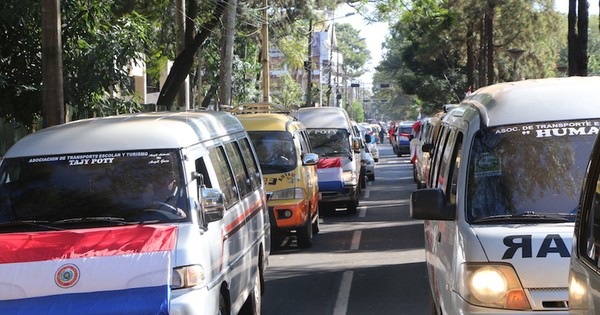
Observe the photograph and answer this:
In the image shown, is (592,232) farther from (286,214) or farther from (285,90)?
(285,90)

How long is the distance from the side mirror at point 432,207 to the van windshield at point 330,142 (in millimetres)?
14348

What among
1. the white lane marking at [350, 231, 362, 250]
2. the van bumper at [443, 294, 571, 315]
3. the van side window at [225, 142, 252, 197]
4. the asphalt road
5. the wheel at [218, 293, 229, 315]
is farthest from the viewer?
the white lane marking at [350, 231, 362, 250]

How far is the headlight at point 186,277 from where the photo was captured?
19.9 feet

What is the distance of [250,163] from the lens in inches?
392

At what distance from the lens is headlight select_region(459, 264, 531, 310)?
5.51m

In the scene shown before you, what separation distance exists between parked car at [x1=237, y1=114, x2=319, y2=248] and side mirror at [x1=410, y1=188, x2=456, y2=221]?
792 centimetres

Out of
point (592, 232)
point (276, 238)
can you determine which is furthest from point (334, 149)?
point (592, 232)

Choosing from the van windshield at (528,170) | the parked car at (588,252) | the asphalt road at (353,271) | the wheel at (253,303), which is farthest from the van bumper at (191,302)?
the asphalt road at (353,271)

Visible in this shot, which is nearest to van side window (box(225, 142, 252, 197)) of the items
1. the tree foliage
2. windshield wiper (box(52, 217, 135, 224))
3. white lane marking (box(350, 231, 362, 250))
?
windshield wiper (box(52, 217, 135, 224))

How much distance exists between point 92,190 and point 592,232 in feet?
13.4

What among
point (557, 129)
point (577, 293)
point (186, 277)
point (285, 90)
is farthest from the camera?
point (285, 90)

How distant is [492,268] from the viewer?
560 cm

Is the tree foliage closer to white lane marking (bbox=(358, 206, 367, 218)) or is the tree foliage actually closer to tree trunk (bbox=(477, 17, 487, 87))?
tree trunk (bbox=(477, 17, 487, 87))

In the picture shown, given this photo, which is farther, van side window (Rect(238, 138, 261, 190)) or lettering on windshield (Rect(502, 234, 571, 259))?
van side window (Rect(238, 138, 261, 190))
